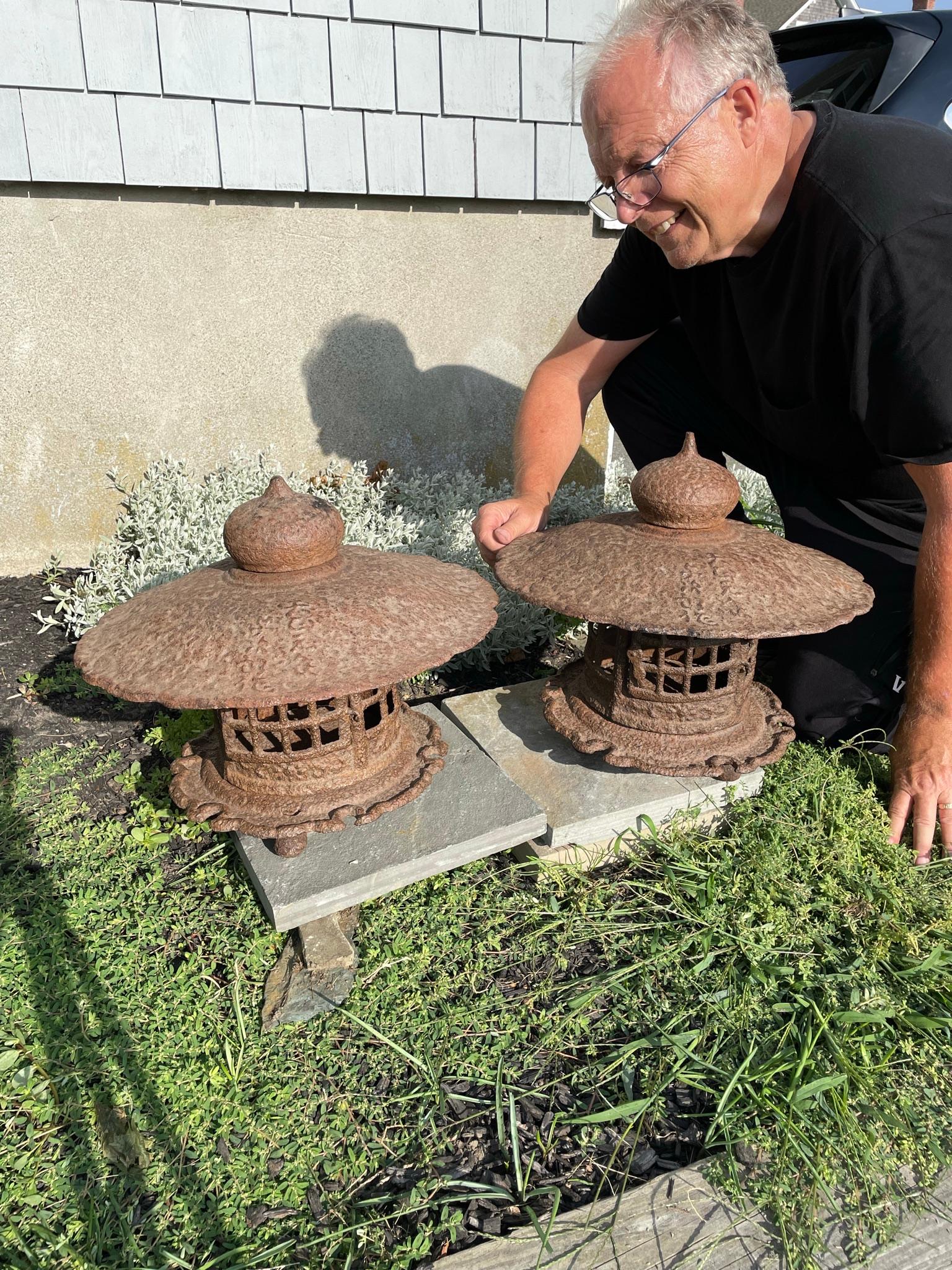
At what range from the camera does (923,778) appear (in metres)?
2.38

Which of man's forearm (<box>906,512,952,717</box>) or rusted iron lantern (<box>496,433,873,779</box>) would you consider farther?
man's forearm (<box>906,512,952,717</box>)

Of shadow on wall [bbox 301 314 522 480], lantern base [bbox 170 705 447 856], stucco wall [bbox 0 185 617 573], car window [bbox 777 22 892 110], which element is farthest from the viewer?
shadow on wall [bbox 301 314 522 480]

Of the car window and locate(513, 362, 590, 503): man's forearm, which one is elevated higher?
the car window

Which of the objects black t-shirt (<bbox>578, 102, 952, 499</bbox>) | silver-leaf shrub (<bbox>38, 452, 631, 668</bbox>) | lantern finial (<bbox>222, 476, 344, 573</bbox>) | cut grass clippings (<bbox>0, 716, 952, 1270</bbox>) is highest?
black t-shirt (<bbox>578, 102, 952, 499</bbox>)

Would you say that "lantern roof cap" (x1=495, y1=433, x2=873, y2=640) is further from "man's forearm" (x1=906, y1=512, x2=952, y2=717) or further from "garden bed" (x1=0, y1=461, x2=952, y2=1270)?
"garden bed" (x1=0, y1=461, x2=952, y2=1270)

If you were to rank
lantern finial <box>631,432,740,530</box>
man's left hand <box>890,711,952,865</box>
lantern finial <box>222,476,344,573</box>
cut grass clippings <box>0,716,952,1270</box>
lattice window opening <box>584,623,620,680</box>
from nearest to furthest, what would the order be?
1. cut grass clippings <box>0,716,952,1270</box>
2. lantern finial <box>222,476,344,573</box>
3. lantern finial <box>631,432,740,530</box>
4. man's left hand <box>890,711,952,865</box>
5. lattice window opening <box>584,623,620,680</box>

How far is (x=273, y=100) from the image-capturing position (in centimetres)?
391

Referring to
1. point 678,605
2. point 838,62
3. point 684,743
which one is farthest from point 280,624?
point 838,62

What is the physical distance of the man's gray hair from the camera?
2049 mm

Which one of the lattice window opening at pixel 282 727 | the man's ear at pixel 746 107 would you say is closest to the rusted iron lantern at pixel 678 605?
the lattice window opening at pixel 282 727

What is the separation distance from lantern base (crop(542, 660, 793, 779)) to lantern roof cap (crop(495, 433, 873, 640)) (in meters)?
0.47

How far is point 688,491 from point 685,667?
0.49 meters

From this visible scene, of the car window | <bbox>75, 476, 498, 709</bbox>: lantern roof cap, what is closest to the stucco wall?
the car window

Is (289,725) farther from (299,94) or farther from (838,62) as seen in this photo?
(838,62)
